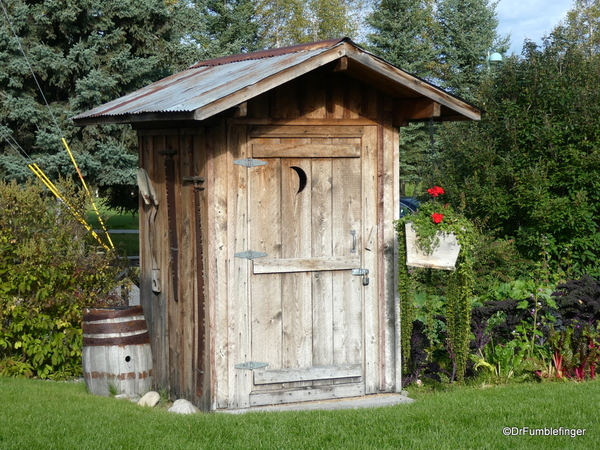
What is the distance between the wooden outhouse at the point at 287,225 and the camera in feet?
22.2

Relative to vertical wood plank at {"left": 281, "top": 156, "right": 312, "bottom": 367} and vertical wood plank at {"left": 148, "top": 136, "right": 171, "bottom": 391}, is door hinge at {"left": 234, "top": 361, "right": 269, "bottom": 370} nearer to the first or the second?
vertical wood plank at {"left": 281, "top": 156, "right": 312, "bottom": 367}

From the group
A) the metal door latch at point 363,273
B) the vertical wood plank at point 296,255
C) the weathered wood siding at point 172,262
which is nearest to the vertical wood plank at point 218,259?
the weathered wood siding at point 172,262

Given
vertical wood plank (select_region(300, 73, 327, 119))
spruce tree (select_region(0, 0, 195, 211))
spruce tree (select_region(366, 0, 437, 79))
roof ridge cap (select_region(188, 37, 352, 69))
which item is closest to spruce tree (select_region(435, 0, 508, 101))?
spruce tree (select_region(366, 0, 437, 79))

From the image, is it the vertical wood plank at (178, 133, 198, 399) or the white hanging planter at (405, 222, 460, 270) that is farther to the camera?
the vertical wood plank at (178, 133, 198, 399)

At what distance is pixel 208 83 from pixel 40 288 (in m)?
2.77

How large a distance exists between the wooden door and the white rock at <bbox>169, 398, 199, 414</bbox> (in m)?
0.49

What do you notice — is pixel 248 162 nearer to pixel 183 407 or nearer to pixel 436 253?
pixel 436 253

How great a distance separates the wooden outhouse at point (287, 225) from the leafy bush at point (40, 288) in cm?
132

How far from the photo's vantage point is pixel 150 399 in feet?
24.1

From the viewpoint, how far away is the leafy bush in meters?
8.20

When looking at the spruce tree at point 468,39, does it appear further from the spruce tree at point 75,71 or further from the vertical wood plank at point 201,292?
the vertical wood plank at point 201,292

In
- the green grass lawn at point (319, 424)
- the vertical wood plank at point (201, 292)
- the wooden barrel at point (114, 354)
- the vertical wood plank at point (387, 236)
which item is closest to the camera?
the green grass lawn at point (319, 424)

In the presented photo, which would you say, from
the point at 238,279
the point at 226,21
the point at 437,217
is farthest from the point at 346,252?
the point at 226,21

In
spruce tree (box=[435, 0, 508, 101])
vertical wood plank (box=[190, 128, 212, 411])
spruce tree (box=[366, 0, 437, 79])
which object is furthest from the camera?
spruce tree (box=[435, 0, 508, 101])
